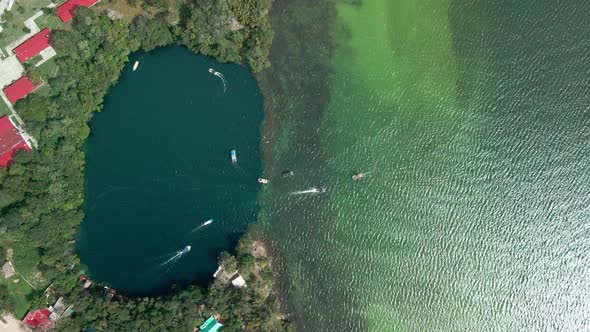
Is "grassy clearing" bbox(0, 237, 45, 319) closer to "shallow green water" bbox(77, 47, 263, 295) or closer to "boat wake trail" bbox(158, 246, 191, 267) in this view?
"shallow green water" bbox(77, 47, 263, 295)

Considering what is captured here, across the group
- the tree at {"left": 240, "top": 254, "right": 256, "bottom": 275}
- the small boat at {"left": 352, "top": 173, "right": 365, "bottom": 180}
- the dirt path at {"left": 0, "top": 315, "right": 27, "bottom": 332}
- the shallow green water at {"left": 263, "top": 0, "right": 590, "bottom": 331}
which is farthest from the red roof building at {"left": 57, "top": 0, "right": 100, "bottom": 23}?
the small boat at {"left": 352, "top": 173, "right": 365, "bottom": 180}

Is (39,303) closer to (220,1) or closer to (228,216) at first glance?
(228,216)

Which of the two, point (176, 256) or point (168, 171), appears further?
point (168, 171)

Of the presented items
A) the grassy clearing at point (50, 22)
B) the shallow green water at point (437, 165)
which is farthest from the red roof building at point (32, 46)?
the shallow green water at point (437, 165)

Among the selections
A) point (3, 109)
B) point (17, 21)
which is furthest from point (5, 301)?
point (17, 21)

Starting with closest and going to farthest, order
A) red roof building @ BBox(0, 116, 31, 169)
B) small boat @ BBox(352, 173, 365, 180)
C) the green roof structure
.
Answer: the green roof structure → red roof building @ BBox(0, 116, 31, 169) → small boat @ BBox(352, 173, 365, 180)

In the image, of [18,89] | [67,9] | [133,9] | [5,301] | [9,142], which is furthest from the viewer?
[133,9]

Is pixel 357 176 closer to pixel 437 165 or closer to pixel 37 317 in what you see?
pixel 437 165

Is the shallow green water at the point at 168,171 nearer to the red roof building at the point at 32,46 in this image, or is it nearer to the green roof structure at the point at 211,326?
the green roof structure at the point at 211,326
